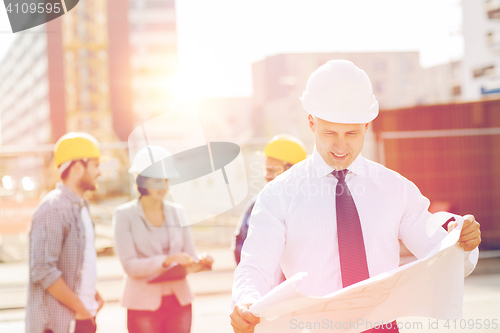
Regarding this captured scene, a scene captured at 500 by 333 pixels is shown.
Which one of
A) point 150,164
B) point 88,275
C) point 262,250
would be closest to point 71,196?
point 88,275

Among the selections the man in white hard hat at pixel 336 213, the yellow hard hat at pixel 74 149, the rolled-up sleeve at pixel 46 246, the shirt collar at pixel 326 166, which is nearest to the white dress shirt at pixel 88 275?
the rolled-up sleeve at pixel 46 246

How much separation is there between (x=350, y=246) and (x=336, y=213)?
0.13m

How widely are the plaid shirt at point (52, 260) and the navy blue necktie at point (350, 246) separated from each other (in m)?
1.74

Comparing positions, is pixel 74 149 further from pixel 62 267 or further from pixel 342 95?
pixel 342 95

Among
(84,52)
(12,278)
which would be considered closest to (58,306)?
(12,278)

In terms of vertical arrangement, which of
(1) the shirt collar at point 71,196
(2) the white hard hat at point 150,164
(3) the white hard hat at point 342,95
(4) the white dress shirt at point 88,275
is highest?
(3) the white hard hat at point 342,95

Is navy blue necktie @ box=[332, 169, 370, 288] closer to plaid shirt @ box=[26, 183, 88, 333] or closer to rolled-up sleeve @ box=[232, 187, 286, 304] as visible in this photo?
rolled-up sleeve @ box=[232, 187, 286, 304]

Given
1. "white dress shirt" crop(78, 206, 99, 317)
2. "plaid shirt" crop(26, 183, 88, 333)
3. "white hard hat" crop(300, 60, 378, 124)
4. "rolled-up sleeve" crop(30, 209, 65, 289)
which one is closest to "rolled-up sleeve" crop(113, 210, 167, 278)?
"white dress shirt" crop(78, 206, 99, 317)

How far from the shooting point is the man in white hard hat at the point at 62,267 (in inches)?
116

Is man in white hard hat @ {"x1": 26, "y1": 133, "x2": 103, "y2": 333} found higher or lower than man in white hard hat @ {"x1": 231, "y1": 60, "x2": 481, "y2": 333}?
lower

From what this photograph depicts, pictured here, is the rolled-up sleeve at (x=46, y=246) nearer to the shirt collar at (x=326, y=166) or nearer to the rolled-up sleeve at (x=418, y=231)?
the shirt collar at (x=326, y=166)

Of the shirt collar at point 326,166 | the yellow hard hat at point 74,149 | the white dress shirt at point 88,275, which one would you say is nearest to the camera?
the shirt collar at point 326,166

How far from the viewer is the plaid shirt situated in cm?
293

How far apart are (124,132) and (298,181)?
64.3 m
